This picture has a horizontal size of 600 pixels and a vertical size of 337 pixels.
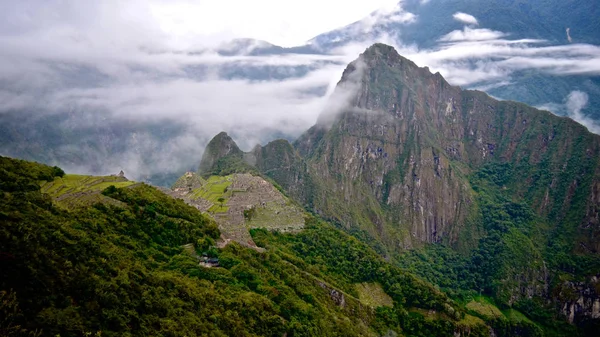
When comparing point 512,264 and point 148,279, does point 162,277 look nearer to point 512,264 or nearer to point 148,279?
point 148,279

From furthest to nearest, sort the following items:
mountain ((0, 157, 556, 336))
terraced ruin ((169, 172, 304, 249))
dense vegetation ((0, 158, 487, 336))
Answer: terraced ruin ((169, 172, 304, 249))
mountain ((0, 157, 556, 336))
dense vegetation ((0, 158, 487, 336))

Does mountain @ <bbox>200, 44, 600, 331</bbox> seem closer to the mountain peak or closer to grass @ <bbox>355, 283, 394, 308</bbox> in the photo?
the mountain peak

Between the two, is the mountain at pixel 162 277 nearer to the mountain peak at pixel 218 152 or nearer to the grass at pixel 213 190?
the grass at pixel 213 190


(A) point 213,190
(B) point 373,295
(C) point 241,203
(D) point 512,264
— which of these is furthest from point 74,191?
(D) point 512,264

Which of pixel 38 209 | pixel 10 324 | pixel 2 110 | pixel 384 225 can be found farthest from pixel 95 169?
pixel 10 324

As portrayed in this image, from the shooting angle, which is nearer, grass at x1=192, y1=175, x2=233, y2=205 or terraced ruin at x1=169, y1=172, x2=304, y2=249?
terraced ruin at x1=169, y1=172, x2=304, y2=249

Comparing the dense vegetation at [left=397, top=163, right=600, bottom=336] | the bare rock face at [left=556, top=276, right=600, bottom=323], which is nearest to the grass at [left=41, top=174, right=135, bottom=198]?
the dense vegetation at [left=397, top=163, right=600, bottom=336]
